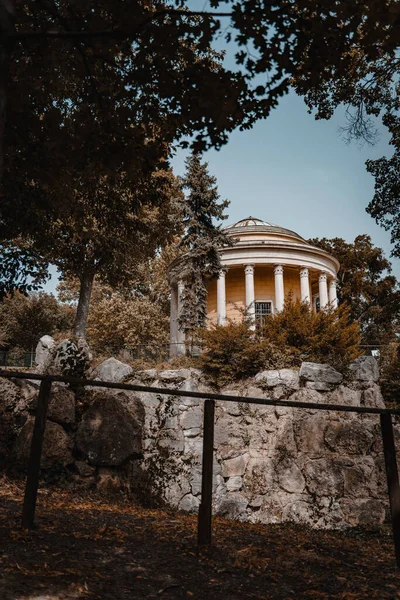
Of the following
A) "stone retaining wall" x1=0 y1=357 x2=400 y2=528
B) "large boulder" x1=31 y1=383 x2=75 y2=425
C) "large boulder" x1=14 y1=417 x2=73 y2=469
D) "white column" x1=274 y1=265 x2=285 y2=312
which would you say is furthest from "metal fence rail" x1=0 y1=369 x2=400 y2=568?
"white column" x1=274 y1=265 x2=285 y2=312

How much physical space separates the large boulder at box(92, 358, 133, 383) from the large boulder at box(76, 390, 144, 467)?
18.1 feet

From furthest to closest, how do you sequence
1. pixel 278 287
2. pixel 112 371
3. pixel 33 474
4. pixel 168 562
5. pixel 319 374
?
pixel 278 287
pixel 112 371
pixel 319 374
pixel 33 474
pixel 168 562

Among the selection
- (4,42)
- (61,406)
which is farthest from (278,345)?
(4,42)

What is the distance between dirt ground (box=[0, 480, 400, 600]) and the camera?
311 centimetres

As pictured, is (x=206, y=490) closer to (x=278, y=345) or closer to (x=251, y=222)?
(x=278, y=345)

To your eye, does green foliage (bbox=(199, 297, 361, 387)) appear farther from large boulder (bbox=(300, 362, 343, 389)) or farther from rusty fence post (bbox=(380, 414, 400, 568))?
rusty fence post (bbox=(380, 414, 400, 568))

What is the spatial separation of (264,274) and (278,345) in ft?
54.0

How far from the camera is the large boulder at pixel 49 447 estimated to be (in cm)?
758

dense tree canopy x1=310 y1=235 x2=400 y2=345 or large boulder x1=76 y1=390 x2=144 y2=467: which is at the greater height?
dense tree canopy x1=310 y1=235 x2=400 y2=345

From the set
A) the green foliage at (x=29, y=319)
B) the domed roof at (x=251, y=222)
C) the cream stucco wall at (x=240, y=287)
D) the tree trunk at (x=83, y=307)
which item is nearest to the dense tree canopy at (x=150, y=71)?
the tree trunk at (x=83, y=307)

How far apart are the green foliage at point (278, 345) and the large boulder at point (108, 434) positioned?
260 inches

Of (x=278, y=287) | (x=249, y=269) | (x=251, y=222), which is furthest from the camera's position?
(x=251, y=222)

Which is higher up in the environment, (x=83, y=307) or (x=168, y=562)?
(x=83, y=307)

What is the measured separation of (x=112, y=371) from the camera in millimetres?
14281
